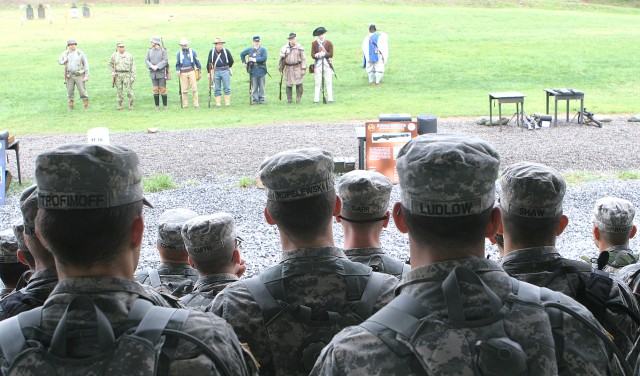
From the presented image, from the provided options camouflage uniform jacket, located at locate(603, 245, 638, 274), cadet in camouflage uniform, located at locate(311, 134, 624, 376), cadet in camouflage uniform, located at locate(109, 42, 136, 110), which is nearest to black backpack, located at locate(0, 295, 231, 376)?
cadet in camouflage uniform, located at locate(311, 134, 624, 376)

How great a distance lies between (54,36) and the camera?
1720 inches

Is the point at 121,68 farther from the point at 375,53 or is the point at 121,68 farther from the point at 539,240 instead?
the point at 539,240

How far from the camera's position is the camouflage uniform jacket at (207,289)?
12.6 feet

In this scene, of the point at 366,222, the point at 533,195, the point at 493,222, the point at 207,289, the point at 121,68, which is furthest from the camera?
the point at 121,68

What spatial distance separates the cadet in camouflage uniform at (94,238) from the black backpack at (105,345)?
0.09 feet

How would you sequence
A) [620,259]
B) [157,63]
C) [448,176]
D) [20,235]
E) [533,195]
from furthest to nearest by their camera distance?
1. [157,63]
2. [620,259]
3. [20,235]
4. [533,195]
5. [448,176]

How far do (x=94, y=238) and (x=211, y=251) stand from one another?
5.12 feet

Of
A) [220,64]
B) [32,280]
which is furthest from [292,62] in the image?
[32,280]

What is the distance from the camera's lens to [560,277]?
11.4 ft

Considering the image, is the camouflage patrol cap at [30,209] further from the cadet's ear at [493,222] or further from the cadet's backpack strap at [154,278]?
the cadet's ear at [493,222]

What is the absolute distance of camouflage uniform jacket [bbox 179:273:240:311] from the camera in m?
3.86

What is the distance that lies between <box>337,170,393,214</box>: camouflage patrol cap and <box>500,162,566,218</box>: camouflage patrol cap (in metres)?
0.92

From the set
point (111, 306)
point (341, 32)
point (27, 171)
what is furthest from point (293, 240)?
point (341, 32)

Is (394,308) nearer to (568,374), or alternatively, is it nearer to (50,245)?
(568,374)
